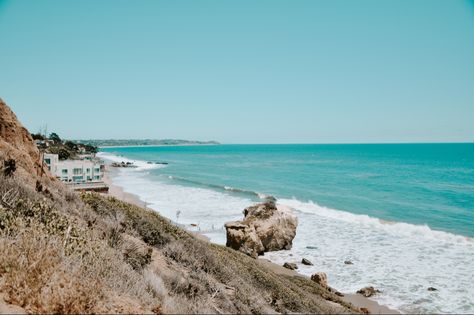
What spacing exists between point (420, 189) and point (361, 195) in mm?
12015

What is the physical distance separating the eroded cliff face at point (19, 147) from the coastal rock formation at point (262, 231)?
1370cm

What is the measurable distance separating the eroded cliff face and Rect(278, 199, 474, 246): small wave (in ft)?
91.7

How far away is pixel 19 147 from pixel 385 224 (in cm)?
3069

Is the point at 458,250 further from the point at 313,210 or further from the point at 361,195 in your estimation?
the point at 361,195

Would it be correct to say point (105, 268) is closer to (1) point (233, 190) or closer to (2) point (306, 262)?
(2) point (306, 262)

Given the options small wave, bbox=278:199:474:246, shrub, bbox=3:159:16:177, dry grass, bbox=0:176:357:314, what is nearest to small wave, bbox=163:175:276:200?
small wave, bbox=278:199:474:246

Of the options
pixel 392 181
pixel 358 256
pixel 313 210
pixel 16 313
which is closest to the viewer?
pixel 16 313

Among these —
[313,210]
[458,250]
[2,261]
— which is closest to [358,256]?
[458,250]

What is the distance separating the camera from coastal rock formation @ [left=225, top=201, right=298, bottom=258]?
22.5 meters

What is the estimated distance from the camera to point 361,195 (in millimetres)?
47656

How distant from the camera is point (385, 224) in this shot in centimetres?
3186

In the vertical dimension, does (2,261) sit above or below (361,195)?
above

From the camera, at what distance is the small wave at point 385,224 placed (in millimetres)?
27108

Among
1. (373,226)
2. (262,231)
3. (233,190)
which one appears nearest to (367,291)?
(262,231)
